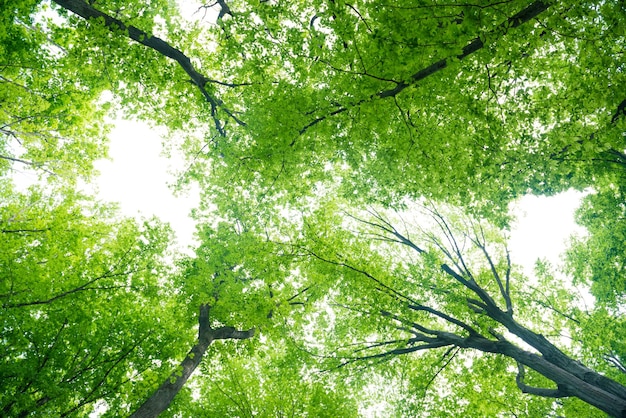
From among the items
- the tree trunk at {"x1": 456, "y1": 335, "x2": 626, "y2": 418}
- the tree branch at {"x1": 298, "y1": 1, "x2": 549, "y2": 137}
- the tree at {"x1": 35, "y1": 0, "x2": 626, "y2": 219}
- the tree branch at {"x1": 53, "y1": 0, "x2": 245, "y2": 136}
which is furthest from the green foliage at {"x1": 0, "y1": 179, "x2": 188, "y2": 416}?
the tree trunk at {"x1": 456, "y1": 335, "x2": 626, "y2": 418}

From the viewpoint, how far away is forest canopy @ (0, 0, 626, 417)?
4.32 metres

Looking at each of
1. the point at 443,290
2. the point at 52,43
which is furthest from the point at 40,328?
the point at 443,290

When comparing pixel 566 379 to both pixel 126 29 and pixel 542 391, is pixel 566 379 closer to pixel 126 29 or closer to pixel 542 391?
pixel 542 391

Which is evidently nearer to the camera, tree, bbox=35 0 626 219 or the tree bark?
tree, bbox=35 0 626 219

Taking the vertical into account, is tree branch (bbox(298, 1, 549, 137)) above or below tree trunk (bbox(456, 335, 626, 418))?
above

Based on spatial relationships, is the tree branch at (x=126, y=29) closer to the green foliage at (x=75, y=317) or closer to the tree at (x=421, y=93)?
the tree at (x=421, y=93)

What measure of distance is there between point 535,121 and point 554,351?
4134 millimetres

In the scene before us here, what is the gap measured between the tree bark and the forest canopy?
1.6 inches

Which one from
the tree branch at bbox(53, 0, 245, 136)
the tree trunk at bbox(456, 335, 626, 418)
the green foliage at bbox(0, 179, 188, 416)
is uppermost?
the tree branch at bbox(53, 0, 245, 136)

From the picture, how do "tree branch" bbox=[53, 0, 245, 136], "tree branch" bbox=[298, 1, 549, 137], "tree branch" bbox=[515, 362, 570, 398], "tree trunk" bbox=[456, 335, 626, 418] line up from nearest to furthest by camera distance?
"tree branch" bbox=[298, 1, 549, 137], "tree trunk" bbox=[456, 335, 626, 418], "tree branch" bbox=[53, 0, 245, 136], "tree branch" bbox=[515, 362, 570, 398]

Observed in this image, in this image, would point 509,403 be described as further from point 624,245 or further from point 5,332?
point 5,332

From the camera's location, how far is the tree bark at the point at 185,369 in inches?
248

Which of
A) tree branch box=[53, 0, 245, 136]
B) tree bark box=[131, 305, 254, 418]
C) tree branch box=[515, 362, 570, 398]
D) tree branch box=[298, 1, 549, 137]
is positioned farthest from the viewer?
tree bark box=[131, 305, 254, 418]

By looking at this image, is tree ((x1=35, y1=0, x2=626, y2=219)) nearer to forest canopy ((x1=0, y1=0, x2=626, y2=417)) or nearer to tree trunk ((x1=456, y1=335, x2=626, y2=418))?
forest canopy ((x1=0, y1=0, x2=626, y2=417))
